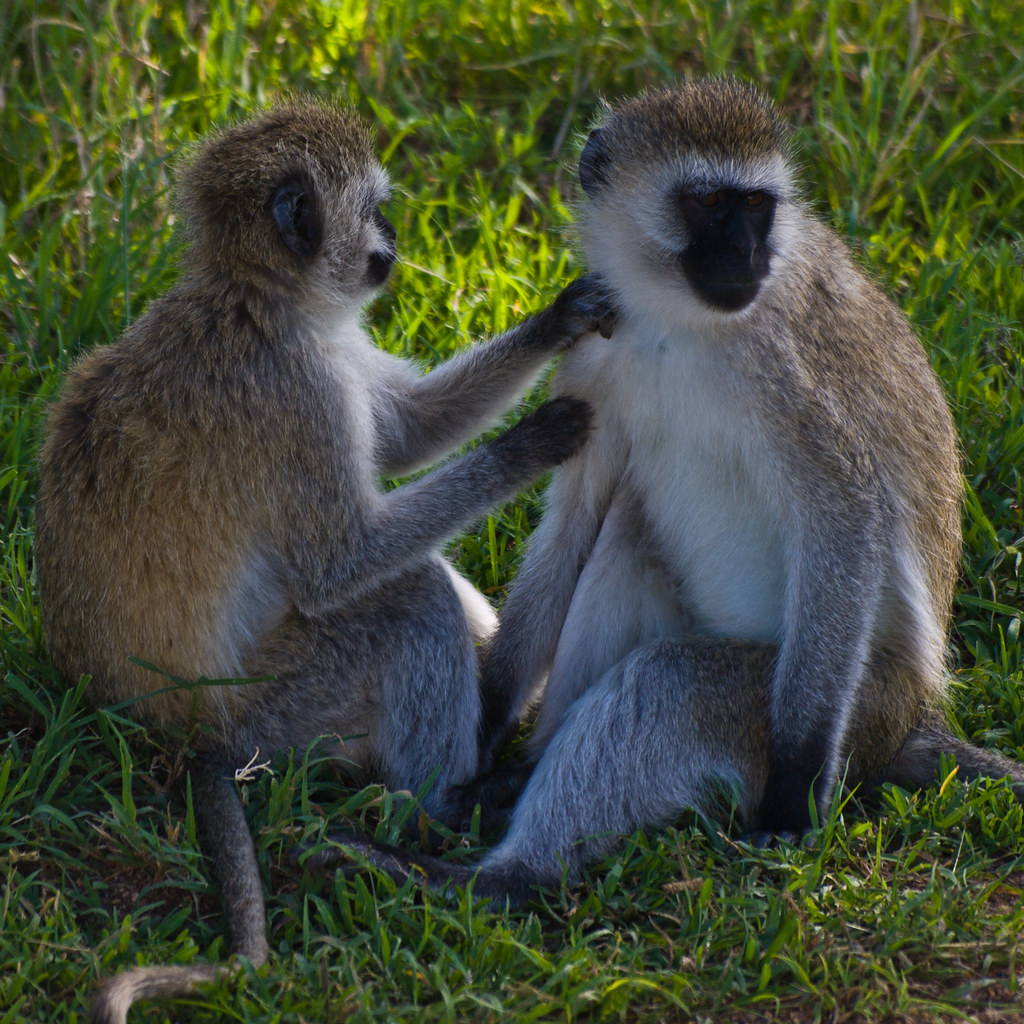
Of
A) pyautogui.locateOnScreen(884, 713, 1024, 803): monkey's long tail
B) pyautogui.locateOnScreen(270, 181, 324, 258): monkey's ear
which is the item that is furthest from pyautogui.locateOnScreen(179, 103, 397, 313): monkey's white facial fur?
pyautogui.locateOnScreen(884, 713, 1024, 803): monkey's long tail

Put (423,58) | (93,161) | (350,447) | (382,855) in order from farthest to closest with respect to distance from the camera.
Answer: (423,58) → (93,161) → (350,447) → (382,855)

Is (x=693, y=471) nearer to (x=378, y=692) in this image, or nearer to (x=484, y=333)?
(x=378, y=692)

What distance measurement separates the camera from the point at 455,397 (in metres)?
4.92

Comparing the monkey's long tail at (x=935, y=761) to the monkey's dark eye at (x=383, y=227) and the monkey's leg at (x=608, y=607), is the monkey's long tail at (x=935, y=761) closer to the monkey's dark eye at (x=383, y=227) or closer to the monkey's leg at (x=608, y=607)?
the monkey's leg at (x=608, y=607)

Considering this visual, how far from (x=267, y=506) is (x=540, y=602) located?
1.12m

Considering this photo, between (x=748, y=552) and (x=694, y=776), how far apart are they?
2.44 feet

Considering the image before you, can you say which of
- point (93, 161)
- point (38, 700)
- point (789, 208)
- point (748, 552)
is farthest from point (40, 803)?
point (93, 161)

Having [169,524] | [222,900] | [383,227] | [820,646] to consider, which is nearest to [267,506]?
[169,524]

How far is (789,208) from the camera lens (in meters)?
4.43

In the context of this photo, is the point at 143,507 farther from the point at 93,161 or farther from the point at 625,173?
the point at 93,161

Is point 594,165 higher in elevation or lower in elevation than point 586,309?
higher

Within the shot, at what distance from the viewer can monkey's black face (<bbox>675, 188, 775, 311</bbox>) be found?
412 cm

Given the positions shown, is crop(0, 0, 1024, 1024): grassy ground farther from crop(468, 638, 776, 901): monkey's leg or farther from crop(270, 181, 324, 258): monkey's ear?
crop(270, 181, 324, 258): monkey's ear

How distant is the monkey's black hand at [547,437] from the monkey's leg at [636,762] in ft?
2.29
